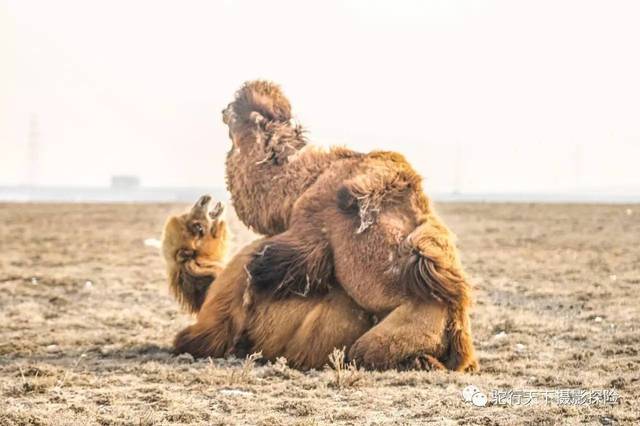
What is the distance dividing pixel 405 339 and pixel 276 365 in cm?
92

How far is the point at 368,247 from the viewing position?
22.4 ft

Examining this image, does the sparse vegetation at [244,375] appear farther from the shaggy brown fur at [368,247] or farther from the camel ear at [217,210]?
the camel ear at [217,210]

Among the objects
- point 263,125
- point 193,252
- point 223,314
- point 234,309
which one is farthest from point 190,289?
point 263,125

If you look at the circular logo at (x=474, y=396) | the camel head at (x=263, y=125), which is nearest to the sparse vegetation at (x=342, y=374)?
the circular logo at (x=474, y=396)

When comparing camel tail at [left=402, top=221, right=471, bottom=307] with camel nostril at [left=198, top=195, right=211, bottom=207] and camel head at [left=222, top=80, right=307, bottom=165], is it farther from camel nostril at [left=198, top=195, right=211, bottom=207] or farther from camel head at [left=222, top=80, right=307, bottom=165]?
camel nostril at [left=198, top=195, right=211, bottom=207]

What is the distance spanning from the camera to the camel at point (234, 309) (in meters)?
6.92

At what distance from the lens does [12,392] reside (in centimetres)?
640

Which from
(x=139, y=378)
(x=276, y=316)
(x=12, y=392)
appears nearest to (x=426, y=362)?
(x=276, y=316)

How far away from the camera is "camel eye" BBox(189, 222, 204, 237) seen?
832 centimetres

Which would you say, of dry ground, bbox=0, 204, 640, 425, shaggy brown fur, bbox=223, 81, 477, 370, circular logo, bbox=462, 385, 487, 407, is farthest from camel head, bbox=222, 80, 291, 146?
circular logo, bbox=462, 385, 487, 407

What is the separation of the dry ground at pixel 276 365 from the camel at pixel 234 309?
184 mm

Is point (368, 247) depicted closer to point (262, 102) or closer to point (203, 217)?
point (262, 102)

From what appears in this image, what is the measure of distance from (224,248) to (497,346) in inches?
100

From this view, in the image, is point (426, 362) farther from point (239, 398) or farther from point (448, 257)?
point (239, 398)
